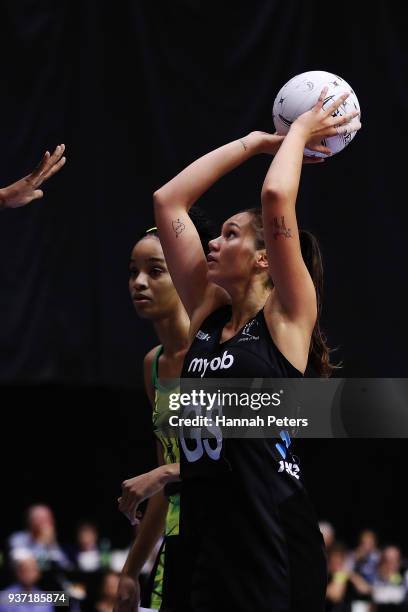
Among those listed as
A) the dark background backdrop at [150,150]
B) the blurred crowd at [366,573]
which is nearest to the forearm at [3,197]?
the dark background backdrop at [150,150]

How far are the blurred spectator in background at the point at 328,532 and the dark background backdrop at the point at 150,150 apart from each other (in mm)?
4667

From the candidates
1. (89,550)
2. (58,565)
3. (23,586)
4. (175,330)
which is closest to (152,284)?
(175,330)

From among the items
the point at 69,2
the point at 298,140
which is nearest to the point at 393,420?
the point at 69,2

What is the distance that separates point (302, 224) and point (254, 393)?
144 inches

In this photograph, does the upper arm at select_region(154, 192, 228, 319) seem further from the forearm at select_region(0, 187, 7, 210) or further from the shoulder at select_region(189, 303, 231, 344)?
the forearm at select_region(0, 187, 7, 210)

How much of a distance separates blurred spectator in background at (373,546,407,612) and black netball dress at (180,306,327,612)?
624cm

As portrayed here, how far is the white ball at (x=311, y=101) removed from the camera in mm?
3066

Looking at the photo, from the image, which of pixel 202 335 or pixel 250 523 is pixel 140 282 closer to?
pixel 202 335

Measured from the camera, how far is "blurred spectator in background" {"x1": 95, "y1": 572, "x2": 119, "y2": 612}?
21.5 feet

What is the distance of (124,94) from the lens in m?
6.32

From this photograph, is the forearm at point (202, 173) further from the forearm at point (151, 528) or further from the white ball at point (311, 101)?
the forearm at point (151, 528)

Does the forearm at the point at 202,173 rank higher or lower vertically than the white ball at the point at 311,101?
lower

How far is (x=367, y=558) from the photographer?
36.5 feet

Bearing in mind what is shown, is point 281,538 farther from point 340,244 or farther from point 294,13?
→ point 294,13
